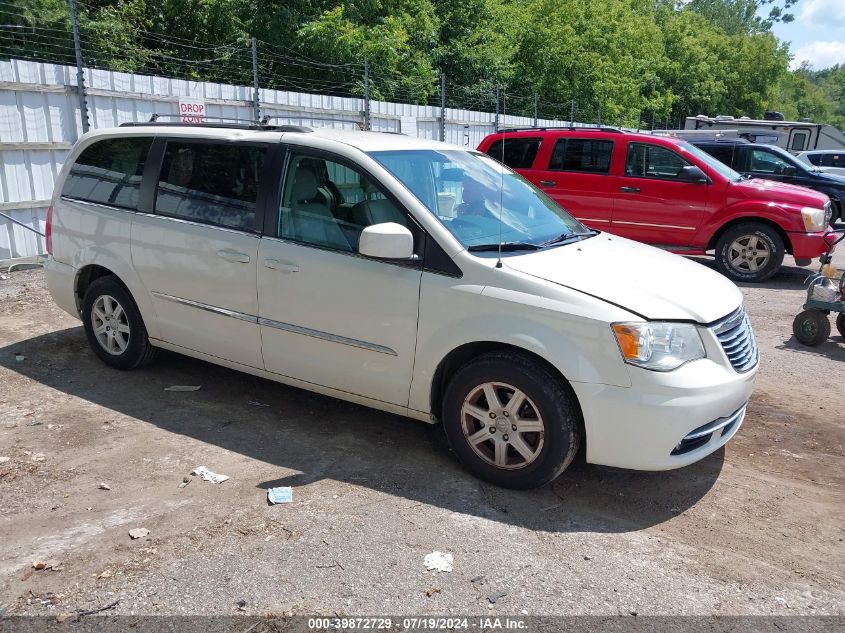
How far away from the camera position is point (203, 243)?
465cm

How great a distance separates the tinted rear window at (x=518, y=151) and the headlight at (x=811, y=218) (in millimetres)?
3728

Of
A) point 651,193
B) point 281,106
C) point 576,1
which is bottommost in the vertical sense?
point 651,193

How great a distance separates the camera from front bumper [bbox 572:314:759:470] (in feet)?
11.3

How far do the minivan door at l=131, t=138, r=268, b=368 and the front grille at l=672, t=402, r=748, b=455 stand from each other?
259cm

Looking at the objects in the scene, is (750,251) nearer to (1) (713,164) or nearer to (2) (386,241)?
(1) (713,164)

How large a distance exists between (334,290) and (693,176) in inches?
277

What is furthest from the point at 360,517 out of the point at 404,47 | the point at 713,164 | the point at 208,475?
the point at 404,47

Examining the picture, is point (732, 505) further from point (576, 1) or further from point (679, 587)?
point (576, 1)

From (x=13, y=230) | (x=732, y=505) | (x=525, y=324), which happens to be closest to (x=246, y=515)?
(x=525, y=324)

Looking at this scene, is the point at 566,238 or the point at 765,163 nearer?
the point at 566,238

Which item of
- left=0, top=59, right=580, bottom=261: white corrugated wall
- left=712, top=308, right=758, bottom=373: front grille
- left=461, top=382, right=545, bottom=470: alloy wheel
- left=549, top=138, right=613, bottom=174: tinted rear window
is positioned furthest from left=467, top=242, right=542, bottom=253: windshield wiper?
left=0, top=59, right=580, bottom=261: white corrugated wall

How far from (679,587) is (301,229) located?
282 cm

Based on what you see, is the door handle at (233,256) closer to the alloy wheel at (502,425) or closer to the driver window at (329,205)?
the driver window at (329,205)

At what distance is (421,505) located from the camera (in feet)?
12.1
